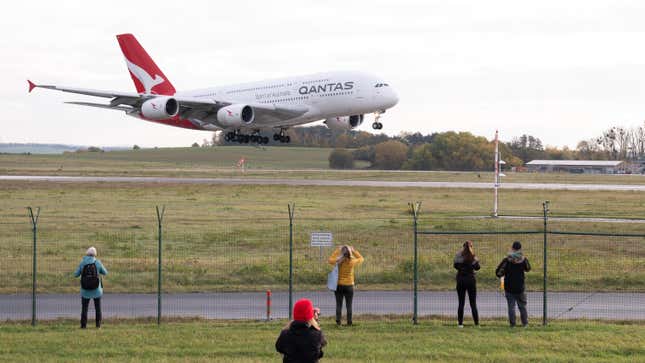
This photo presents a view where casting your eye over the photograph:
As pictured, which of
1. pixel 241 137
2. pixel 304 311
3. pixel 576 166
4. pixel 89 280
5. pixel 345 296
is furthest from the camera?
pixel 576 166

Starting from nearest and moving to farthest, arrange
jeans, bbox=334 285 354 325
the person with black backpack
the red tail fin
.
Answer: the person with black backpack
jeans, bbox=334 285 354 325
the red tail fin

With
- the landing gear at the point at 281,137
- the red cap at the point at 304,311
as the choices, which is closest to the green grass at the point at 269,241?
the red cap at the point at 304,311

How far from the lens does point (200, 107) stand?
2516 inches

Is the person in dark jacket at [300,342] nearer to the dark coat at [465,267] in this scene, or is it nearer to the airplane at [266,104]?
the dark coat at [465,267]

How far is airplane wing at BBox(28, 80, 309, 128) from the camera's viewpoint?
61.7m

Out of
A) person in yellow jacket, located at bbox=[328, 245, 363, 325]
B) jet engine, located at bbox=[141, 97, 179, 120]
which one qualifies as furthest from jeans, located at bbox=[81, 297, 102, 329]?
jet engine, located at bbox=[141, 97, 179, 120]

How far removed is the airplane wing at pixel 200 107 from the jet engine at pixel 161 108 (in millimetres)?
526

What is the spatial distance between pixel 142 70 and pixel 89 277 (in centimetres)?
5850

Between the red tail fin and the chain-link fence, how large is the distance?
1483 inches

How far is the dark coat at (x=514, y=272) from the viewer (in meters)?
17.4

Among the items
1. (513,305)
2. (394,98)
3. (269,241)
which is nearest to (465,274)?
(513,305)

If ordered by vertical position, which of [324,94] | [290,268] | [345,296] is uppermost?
[324,94]

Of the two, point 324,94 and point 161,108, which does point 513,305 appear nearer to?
point 324,94

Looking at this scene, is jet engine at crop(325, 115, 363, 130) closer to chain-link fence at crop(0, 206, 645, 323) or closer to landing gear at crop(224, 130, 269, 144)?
landing gear at crop(224, 130, 269, 144)
